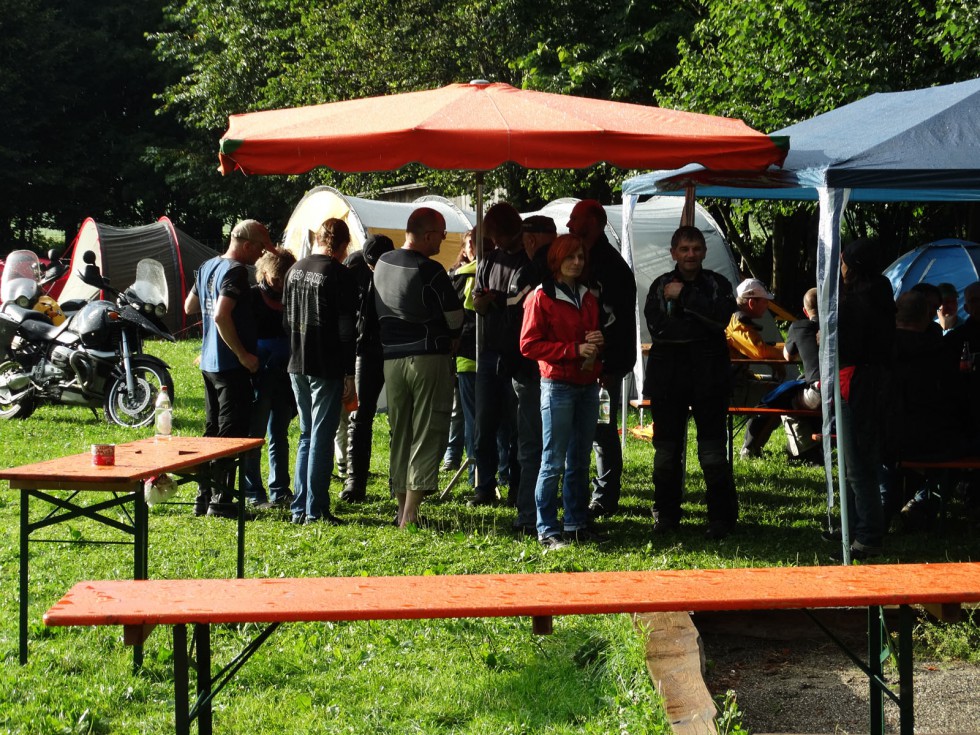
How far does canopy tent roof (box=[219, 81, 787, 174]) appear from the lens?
618 centimetres

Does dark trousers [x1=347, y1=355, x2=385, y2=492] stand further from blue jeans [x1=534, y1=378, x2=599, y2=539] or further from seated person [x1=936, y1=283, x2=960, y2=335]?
seated person [x1=936, y1=283, x2=960, y2=335]

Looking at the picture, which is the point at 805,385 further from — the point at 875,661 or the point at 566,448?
the point at 875,661

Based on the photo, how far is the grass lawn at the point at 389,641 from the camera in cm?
417

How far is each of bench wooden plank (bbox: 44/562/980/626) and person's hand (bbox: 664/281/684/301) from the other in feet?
10.1

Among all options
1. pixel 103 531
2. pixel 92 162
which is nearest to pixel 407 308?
pixel 103 531

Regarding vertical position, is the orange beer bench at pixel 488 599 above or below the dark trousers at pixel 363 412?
below

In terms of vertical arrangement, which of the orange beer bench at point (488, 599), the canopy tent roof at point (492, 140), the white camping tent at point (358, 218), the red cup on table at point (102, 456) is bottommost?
the orange beer bench at point (488, 599)

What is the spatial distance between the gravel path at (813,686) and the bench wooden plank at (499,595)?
69cm

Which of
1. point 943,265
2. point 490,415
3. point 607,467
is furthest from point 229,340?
point 943,265

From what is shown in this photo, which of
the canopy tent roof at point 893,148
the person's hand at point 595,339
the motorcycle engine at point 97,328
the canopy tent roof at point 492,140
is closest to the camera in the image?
the canopy tent roof at point 893,148

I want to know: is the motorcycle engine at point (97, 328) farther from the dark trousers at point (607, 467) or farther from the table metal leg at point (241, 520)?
the table metal leg at point (241, 520)

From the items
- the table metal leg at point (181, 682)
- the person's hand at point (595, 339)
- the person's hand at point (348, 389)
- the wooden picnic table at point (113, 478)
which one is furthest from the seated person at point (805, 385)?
the table metal leg at point (181, 682)

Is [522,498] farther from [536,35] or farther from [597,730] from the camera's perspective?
[536,35]

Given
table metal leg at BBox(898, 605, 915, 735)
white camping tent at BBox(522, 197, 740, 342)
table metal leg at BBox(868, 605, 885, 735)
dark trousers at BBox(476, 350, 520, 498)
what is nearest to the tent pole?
dark trousers at BBox(476, 350, 520, 498)
